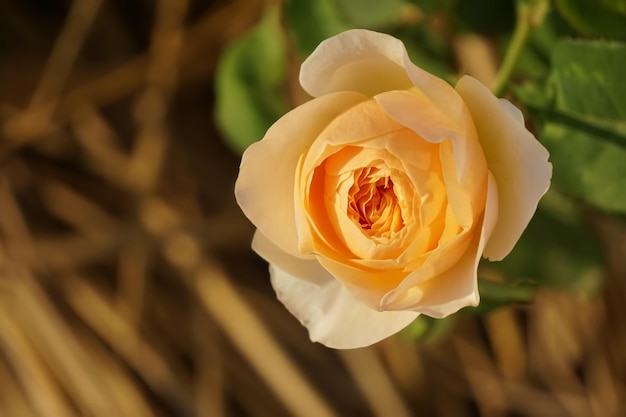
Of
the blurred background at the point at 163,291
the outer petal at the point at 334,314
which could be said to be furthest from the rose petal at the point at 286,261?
the blurred background at the point at 163,291

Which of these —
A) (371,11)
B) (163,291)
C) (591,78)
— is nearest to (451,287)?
(591,78)

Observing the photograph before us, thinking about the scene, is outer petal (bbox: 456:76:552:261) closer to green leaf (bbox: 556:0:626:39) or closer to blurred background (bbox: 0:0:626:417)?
green leaf (bbox: 556:0:626:39)

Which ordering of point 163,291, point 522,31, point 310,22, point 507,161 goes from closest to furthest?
point 507,161, point 522,31, point 310,22, point 163,291

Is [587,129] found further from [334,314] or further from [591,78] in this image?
[334,314]

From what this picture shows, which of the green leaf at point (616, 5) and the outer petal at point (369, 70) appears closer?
the outer petal at point (369, 70)

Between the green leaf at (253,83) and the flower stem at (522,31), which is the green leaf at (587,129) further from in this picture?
the green leaf at (253,83)
